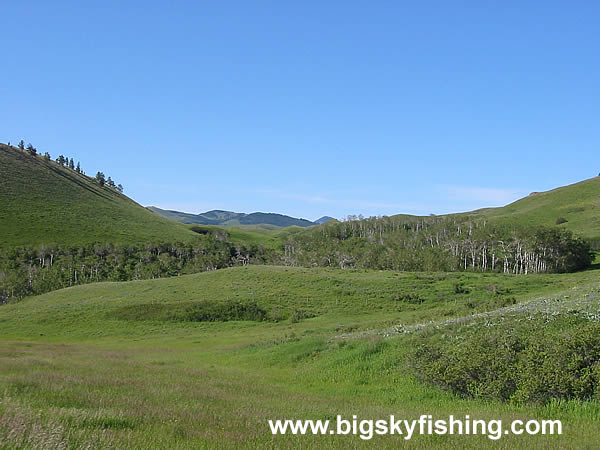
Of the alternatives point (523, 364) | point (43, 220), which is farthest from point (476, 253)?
point (43, 220)

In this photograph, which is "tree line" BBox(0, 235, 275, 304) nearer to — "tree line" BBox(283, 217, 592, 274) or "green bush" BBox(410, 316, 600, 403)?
"tree line" BBox(283, 217, 592, 274)

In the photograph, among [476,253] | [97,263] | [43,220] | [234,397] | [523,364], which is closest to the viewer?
[523,364]

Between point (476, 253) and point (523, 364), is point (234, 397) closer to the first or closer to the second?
point (523, 364)

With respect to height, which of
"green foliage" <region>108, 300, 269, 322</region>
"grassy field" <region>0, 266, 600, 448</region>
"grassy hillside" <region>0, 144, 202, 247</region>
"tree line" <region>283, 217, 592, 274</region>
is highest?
"grassy hillside" <region>0, 144, 202, 247</region>

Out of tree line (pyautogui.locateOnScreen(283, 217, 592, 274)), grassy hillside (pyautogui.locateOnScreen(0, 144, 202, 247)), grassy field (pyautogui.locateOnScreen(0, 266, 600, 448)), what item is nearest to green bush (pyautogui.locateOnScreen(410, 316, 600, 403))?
grassy field (pyautogui.locateOnScreen(0, 266, 600, 448))

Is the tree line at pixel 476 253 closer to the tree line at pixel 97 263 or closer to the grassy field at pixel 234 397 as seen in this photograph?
the tree line at pixel 97 263

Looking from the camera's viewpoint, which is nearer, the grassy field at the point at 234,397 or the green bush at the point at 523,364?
→ the grassy field at the point at 234,397

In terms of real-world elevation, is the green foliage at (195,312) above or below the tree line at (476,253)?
below

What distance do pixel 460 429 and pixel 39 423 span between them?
269 inches

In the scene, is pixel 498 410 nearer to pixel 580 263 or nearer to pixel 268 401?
pixel 268 401

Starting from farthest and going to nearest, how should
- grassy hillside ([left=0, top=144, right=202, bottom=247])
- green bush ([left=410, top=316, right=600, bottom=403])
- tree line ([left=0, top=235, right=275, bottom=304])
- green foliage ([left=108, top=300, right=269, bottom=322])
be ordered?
grassy hillside ([left=0, top=144, right=202, bottom=247]) → tree line ([left=0, top=235, right=275, bottom=304]) → green foliage ([left=108, top=300, right=269, bottom=322]) → green bush ([left=410, top=316, right=600, bottom=403])

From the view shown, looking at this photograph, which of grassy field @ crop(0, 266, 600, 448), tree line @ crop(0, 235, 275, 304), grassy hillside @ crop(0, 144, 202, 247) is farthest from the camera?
grassy hillside @ crop(0, 144, 202, 247)

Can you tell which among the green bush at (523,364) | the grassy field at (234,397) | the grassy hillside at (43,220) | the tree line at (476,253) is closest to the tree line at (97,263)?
the grassy hillside at (43,220)

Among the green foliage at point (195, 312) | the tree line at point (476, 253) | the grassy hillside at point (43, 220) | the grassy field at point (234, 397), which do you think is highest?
the grassy hillside at point (43, 220)
